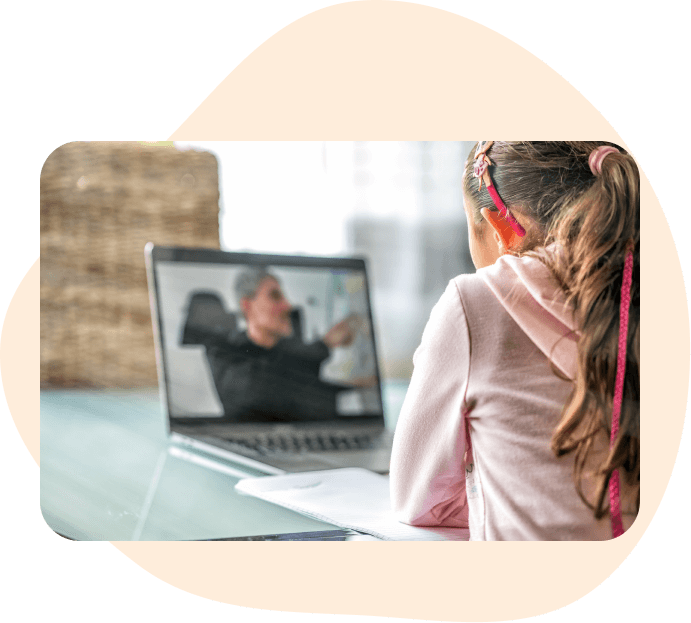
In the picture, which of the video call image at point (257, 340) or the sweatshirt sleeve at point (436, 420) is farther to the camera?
the video call image at point (257, 340)

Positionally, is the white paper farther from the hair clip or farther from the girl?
the hair clip

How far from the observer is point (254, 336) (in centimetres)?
100

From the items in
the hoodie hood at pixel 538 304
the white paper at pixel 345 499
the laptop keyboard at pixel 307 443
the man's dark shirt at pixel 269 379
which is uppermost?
the hoodie hood at pixel 538 304

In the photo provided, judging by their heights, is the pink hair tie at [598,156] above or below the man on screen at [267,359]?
above

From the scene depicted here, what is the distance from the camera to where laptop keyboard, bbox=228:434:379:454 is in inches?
39.4

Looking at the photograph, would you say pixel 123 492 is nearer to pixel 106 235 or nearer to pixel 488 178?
pixel 106 235

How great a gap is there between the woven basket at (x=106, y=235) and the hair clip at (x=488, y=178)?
1.08 ft

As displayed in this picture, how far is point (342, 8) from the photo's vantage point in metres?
0.98

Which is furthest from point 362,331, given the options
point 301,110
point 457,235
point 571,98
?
point 571,98

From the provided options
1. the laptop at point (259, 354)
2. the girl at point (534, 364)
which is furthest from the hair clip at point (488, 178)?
the laptop at point (259, 354)

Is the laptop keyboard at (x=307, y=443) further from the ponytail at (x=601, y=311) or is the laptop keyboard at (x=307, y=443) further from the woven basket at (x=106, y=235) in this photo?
the ponytail at (x=601, y=311)

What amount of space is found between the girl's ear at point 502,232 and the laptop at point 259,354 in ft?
0.66

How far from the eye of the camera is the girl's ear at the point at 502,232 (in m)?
0.85

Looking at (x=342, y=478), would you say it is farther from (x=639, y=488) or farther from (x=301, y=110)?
(x=301, y=110)
